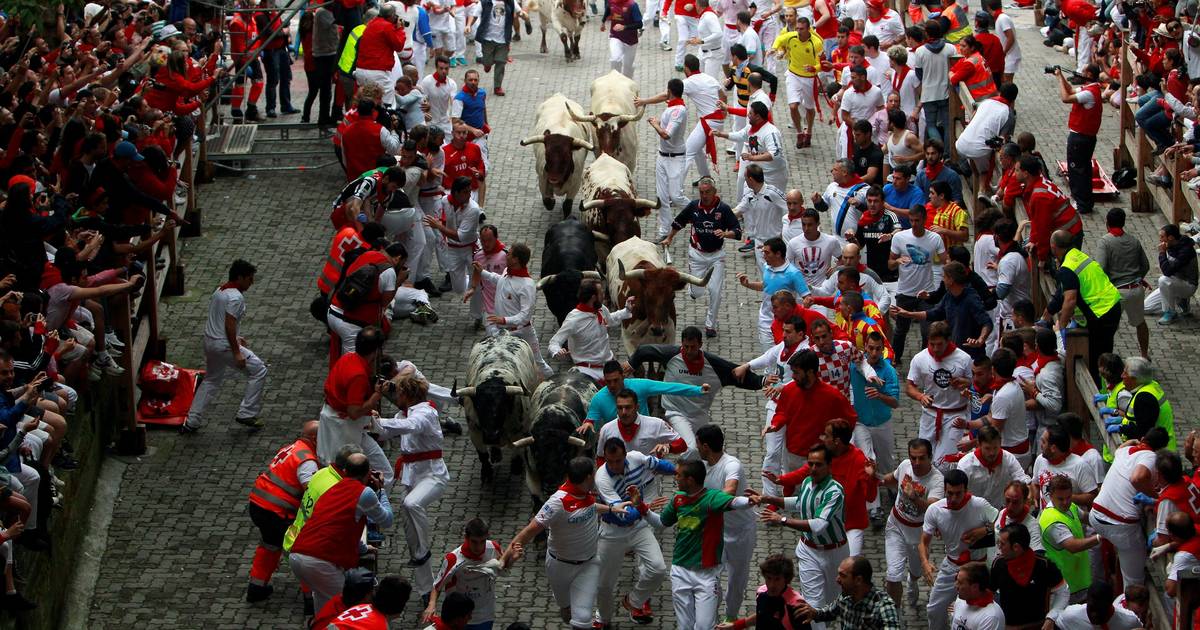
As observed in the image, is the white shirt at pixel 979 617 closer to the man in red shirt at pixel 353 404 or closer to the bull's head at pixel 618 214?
the man in red shirt at pixel 353 404

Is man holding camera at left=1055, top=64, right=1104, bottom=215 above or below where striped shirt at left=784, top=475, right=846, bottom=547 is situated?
below

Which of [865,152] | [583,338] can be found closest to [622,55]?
[865,152]

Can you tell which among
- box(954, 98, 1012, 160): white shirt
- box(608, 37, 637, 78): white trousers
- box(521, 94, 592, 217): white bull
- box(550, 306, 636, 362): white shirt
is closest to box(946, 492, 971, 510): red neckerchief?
box(550, 306, 636, 362): white shirt

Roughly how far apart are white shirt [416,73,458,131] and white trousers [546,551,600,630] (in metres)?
11.8

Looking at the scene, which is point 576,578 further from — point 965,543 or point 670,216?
point 670,216

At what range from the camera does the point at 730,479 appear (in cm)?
1284

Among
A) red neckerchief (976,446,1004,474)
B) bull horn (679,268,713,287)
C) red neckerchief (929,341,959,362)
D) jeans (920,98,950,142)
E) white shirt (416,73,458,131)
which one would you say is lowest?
white shirt (416,73,458,131)

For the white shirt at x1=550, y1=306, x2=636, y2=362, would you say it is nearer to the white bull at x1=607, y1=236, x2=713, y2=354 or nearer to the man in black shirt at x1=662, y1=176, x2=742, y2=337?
the white bull at x1=607, y1=236, x2=713, y2=354

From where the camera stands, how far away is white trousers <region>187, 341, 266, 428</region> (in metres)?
16.4

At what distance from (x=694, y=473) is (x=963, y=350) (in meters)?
4.73

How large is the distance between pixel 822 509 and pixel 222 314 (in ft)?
21.8

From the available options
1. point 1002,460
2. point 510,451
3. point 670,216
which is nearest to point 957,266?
point 1002,460

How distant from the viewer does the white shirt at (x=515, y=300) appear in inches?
661

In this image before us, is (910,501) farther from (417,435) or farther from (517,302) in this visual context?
(517,302)
